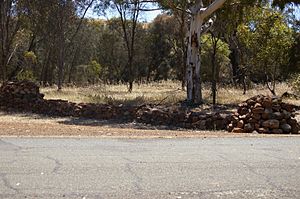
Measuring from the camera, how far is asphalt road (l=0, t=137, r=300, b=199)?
19.7 feet

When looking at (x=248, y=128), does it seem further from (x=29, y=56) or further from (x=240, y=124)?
(x=29, y=56)

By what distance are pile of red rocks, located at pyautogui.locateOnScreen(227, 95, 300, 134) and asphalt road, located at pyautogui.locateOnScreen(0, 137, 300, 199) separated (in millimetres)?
5003

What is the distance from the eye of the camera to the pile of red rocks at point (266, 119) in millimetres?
15219

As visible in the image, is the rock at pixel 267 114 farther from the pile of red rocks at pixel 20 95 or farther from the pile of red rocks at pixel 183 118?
the pile of red rocks at pixel 20 95

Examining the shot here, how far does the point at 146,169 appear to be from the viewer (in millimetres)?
7277

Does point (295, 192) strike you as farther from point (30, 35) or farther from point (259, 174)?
point (30, 35)

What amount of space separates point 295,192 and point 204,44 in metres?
33.0

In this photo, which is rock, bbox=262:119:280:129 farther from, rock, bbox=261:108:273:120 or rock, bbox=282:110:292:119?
rock, bbox=282:110:292:119

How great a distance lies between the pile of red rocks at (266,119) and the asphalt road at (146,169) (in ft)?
16.4

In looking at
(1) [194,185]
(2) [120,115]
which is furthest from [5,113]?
(1) [194,185]

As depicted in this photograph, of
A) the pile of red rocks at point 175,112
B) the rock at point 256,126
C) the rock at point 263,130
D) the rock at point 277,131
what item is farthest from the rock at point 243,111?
the rock at point 277,131

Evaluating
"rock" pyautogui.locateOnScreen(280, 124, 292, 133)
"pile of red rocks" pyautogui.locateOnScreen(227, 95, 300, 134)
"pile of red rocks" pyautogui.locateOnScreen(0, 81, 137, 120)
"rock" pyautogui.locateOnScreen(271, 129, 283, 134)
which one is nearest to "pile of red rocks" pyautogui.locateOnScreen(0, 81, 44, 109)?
"pile of red rocks" pyautogui.locateOnScreen(0, 81, 137, 120)

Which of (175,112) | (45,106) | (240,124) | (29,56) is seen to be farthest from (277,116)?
(29,56)

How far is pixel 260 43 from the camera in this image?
26578mm
